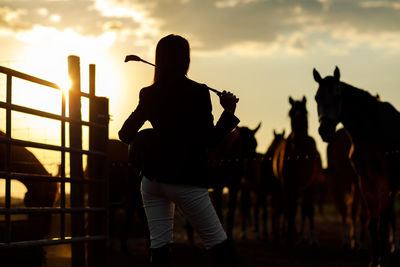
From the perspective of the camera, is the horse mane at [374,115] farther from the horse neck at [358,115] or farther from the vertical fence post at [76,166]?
the vertical fence post at [76,166]

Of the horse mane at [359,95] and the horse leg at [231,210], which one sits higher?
the horse mane at [359,95]

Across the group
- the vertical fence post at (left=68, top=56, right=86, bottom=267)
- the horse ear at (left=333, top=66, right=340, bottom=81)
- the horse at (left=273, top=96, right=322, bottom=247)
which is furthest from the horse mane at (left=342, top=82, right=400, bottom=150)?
the horse at (left=273, top=96, right=322, bottom=247)

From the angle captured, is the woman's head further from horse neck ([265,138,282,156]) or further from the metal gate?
horse neck ([265,138,282,156])

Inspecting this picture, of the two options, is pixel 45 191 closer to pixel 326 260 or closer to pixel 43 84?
pixel 43 84

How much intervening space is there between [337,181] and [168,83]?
10608mm

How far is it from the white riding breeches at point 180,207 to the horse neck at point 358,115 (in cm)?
442

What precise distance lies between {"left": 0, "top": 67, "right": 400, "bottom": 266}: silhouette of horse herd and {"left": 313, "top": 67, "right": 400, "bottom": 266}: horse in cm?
1

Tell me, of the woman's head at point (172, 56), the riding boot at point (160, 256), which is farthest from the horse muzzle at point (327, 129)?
the riding boot at point (160, 256)

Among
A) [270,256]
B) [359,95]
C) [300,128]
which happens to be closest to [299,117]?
[300,128]

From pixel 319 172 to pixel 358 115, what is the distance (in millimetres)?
5967

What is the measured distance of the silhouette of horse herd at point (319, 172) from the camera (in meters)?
8.12

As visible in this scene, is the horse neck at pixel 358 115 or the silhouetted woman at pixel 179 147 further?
the horse neck at pixel 358 115

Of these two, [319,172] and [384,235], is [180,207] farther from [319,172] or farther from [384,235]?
[319,172]

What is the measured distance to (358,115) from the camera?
26.6 feet
